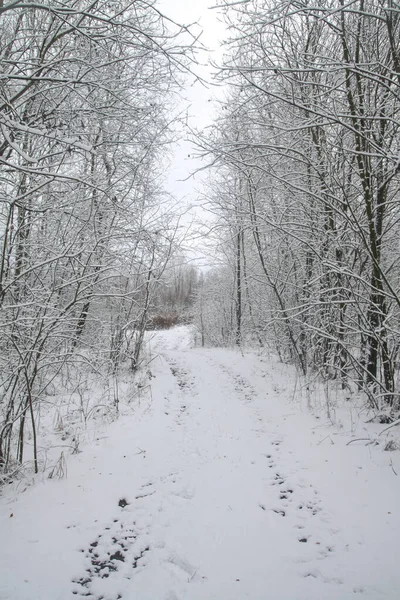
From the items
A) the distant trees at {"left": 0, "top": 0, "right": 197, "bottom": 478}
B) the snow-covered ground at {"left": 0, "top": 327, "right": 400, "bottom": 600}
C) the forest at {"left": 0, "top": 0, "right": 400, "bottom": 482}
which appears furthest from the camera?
the forest at {"left": 0, "top": 0, "right": 400, "bottom": 482}

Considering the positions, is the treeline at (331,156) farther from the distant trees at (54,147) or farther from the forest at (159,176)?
the distant trees at (54,147)

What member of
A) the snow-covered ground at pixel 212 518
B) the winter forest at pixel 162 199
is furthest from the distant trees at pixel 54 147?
the snow-covered ground at pixel 212 518

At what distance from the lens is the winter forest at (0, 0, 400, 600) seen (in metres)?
2.88

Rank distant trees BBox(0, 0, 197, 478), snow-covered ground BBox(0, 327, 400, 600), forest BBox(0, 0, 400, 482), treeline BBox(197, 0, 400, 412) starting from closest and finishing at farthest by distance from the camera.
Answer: snow-covered ground BBox(0, 327, 400, 600) → distant trees BBox(0, 0, 197, 478) → forest BBox(0, 0, 400, 482) → treeline BBox(197, 0, 400, 412)

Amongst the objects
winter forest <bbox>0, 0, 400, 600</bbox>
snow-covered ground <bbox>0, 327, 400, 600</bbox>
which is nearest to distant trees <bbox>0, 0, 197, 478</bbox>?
winter forest <bbox>0, 0, 400, 600</bbox>

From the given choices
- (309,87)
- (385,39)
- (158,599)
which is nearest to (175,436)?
(158,599)

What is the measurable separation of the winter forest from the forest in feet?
0.17

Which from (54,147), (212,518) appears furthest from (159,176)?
(212,518)

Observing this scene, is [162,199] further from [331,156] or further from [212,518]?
[212,518]

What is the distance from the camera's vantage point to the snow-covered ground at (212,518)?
216 centimetres

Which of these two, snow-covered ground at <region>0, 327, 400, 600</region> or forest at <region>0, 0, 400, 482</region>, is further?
forest at <region>0, 0, 400, 482</region>

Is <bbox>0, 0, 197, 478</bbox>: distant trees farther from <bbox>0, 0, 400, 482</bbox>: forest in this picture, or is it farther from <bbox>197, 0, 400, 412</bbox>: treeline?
<bbox>197, 0, 400, 412</bbox>: treeline

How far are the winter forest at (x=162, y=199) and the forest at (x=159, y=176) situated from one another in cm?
5

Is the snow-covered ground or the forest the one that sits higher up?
the forest
